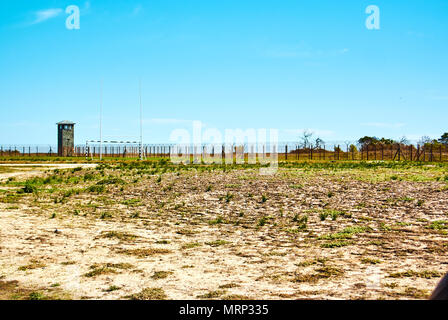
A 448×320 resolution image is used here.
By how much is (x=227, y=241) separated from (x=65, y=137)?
243 ft

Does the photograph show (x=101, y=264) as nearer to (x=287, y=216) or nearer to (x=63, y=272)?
(x=63, y=272)

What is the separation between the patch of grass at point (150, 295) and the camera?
5.07 m

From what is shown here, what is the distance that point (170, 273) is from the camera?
6.28 metres

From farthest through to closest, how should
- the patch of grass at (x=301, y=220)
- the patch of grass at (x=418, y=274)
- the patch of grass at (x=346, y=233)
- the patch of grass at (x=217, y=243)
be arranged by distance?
the patch of grass at (x=301, y=220), the patch of grass at (x=346, y=233), the patch of grass at (x=217, y=243), the patch of grass at (x=418, y=274)

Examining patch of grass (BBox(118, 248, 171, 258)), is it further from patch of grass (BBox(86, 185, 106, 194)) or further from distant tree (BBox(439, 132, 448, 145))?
distant tree (BBox(439, 132, 448, 145))

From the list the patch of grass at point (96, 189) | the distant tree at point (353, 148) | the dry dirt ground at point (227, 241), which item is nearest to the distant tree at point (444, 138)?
the distant tree at point (353, 148)

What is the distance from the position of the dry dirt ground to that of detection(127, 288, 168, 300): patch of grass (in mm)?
14

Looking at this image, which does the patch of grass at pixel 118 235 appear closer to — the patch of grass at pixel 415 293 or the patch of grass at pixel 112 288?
the patch of grass at pixel 112 288

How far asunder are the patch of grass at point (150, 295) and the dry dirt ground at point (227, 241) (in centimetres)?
1

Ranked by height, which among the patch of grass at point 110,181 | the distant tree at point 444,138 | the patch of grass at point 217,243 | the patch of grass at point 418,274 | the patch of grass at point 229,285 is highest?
the distant tree at point 444,138

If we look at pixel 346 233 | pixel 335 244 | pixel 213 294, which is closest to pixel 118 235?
pixel 213 294
